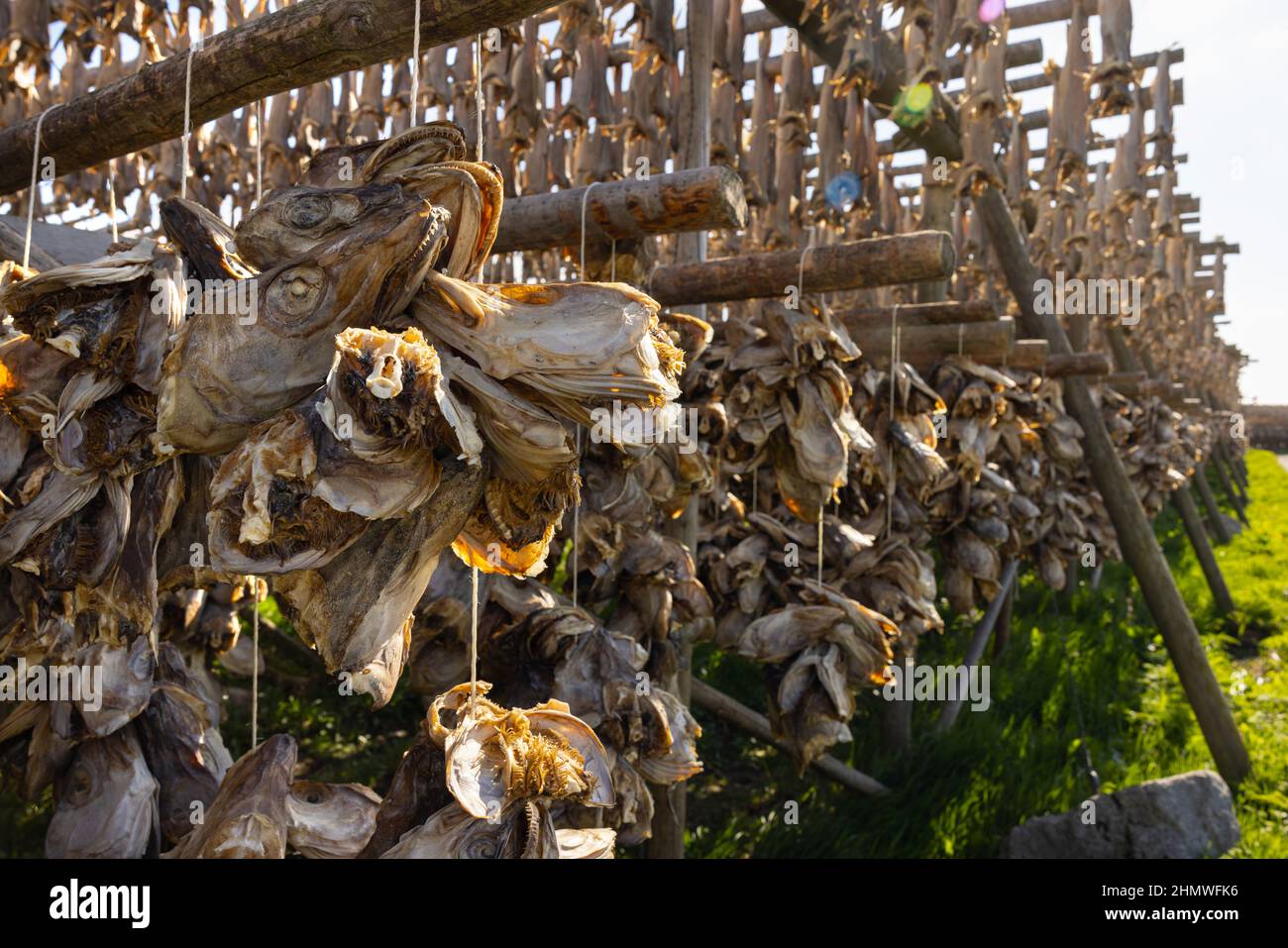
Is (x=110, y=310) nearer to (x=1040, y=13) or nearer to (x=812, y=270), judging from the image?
(x=812, y=270)

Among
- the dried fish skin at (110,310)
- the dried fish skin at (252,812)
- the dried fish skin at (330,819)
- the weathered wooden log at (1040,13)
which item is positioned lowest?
the dried fish skin at (330,819)

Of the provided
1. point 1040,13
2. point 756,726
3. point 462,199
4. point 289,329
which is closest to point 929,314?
point 756,726

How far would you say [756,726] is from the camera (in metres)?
4.28

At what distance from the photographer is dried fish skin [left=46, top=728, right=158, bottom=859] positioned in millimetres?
1581

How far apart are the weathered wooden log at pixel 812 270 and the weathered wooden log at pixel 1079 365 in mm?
2925

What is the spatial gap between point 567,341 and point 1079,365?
4.96 m

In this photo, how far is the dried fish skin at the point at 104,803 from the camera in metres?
1.58

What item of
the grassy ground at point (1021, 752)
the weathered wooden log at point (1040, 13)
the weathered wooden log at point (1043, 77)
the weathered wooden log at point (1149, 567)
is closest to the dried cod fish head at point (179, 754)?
the grassy ground at point (1021, 752)

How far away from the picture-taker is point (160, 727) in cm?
174

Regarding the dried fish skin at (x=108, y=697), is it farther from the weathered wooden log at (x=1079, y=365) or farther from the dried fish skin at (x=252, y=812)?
the weathered wooden log at (x=1079, y=365)

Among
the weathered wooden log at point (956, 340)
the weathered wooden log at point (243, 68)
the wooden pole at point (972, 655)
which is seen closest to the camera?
the weathered wooden log at point (243, 68)
